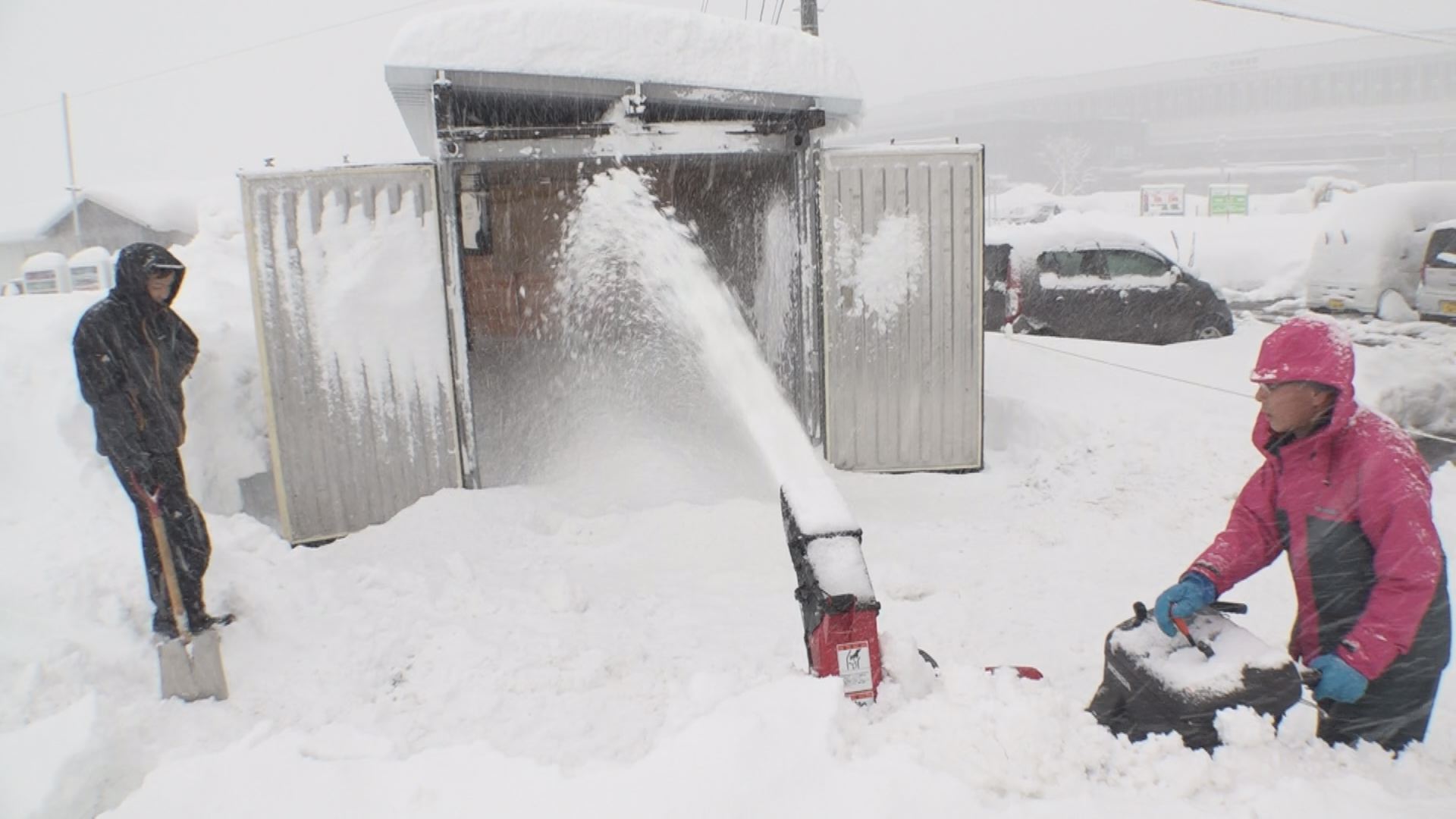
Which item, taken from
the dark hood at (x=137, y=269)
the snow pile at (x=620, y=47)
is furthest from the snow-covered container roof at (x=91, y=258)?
the dark hood at (x=137, y=269)

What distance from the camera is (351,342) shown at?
6.46 meters

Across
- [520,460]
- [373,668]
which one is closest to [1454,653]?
[373,668]

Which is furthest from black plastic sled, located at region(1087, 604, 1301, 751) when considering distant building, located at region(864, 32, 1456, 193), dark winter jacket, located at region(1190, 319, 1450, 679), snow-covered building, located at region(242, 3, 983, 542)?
distant building, located at region(864, 32, 1456, 193)

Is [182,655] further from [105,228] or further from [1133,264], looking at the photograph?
[105,228]

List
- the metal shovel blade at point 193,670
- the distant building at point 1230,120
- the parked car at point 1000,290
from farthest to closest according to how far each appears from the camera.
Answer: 1. the distant building at point 1230,120
2. the parked car at point 1000,290
3. the metal shovel blade at point 193,670

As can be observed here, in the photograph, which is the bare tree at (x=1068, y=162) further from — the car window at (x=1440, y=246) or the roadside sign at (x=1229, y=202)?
the car window at (x=1440, y=246)

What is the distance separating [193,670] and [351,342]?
2.96 m

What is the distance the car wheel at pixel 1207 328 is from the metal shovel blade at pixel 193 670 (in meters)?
11.9

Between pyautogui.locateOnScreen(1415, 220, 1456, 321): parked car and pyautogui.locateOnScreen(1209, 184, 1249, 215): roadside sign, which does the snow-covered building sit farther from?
pyautogui.locateOnScreen(1209, 184, 1249, 215): roadside sign

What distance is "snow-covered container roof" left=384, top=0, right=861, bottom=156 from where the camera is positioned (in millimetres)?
5641

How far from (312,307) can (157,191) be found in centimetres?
3257

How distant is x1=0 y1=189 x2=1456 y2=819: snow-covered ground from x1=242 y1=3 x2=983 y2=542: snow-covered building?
1.95 ft

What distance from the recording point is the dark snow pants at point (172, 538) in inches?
170

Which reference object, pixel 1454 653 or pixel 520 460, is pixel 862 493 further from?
pixel 1454 653
